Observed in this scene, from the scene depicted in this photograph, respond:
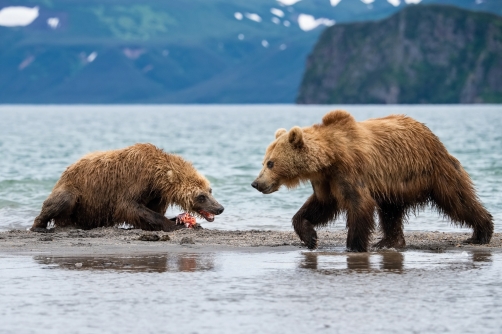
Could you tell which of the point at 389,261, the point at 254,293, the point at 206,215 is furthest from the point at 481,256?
the point at 206,215

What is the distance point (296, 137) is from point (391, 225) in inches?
65.4

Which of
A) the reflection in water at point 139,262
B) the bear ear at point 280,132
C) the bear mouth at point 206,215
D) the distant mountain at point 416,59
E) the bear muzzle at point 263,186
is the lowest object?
the reflection in water at point 139,262

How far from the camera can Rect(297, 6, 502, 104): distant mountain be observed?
186125 millimetres

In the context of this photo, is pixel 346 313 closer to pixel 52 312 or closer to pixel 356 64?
pixel 52 312

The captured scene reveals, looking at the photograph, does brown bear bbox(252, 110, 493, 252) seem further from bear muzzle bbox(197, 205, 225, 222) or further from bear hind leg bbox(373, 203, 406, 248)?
bear muzzle bbox(197, 205, 225, 222)

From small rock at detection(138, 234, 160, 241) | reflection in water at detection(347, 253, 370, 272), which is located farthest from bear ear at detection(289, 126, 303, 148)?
small rock at detection(138, 234, 160, 241)

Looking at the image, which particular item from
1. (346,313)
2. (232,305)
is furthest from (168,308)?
(346,313)

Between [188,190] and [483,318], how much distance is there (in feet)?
20.1

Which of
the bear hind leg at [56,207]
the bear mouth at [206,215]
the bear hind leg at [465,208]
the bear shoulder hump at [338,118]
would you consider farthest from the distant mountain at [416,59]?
the bear shoulder hump at [338,118]

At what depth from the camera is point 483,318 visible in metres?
6.11

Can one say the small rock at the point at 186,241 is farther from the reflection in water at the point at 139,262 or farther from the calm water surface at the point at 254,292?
the reflection in water at the point at 139,262

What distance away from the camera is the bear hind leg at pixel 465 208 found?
31.6 feet

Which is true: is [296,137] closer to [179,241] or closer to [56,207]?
[179,241]

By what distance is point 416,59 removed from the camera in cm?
19025
